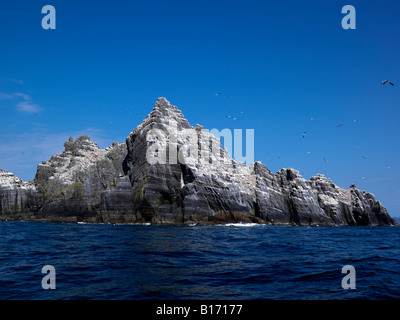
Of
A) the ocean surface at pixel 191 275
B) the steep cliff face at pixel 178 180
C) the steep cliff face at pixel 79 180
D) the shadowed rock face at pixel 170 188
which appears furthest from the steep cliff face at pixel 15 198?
the ocean surface at pixel 191 275

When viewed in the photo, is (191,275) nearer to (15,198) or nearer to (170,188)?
(170,188)

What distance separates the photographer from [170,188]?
233 feet

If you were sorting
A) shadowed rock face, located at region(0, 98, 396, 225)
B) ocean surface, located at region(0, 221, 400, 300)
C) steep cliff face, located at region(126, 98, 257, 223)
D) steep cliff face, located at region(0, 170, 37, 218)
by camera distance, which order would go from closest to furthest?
ocean surface, located at region(0, 221, 400, 300), steep cliff face, located at region(126, 98, 257, 223), shadowed rock face, located at region(0, 98, 396, 225), steep cliff face, located at region(0, 170, 37, 218)

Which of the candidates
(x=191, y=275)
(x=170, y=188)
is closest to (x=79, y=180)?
(x=170, y=188)

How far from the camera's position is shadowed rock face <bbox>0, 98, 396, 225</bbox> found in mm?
69938

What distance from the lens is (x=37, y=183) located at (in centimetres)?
9025

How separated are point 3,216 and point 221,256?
288 ft

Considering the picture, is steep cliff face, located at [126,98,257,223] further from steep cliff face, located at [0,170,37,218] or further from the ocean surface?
the ocean surface

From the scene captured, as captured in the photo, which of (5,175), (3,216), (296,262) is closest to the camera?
(296,262)

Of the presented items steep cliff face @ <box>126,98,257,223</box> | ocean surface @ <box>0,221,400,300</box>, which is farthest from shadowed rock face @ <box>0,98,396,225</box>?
ocean surface @ <box>0,221,400,300</box>

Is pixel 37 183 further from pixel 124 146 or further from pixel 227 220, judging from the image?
pixel 227 220

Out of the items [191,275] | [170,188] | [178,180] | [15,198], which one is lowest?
[191,275]
